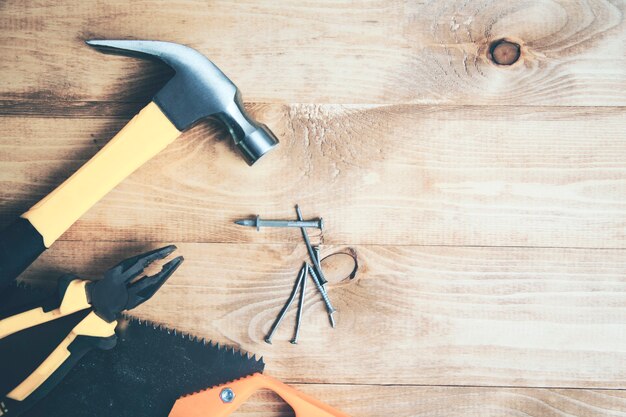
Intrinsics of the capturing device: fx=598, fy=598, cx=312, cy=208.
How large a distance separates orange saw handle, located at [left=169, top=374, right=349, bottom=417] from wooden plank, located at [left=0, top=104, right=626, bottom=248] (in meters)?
0.30

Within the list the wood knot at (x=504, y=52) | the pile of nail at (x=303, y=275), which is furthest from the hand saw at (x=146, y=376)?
the wood knot at (x=504, y=52)

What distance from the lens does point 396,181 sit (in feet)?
4.19

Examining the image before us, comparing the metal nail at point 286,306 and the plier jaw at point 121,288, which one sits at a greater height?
the metal nail at point 286,306

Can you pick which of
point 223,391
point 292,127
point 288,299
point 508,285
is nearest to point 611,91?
point 508,285

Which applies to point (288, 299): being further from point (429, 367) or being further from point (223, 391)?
point (429, 367)

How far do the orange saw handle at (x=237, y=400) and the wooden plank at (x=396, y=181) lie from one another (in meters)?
0.30

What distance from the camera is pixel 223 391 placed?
4.06 feet

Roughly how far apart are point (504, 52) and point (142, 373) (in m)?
1.02

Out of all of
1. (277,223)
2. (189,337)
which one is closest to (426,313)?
(277,223)

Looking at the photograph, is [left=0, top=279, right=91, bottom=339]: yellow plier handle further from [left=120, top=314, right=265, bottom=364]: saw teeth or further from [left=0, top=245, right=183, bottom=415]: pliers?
[left=120, top=314, right=265, bottom=364]: saw teeth

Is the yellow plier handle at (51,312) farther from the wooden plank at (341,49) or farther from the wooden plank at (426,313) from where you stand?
the wooden plank at (341,49)

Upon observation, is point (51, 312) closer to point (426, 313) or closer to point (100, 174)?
point (100, 174)

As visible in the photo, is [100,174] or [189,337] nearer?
[100,174]

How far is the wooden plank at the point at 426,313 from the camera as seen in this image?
1.28 meters
